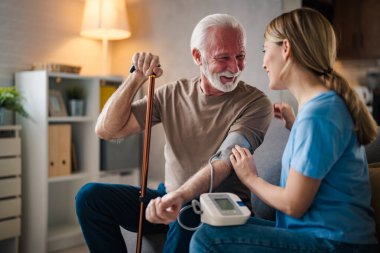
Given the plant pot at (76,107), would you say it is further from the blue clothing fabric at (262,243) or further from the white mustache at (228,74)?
the blue clothing fabric at (262,243)

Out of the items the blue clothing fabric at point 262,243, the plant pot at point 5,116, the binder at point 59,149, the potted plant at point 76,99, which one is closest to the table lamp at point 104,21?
the potted plant at point 76,99

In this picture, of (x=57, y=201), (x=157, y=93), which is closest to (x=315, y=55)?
(x=157, y=93)

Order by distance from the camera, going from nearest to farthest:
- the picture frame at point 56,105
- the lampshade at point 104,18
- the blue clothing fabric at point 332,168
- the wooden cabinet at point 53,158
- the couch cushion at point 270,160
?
the blue clothing fabric at point 332,168, the couch cushion at point 270,160, the wooden cabinet at point 53,158, the picture frame at point 56,105, the lampshade at point 104,18

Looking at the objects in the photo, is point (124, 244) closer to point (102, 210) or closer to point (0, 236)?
point (102, 210)

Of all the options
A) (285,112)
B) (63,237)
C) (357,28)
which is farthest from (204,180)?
(63,237)

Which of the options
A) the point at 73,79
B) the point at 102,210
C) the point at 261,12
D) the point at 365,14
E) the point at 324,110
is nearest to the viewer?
the point at 324,110

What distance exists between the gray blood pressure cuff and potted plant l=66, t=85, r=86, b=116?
166 cm

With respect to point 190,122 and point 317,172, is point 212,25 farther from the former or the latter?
point 317,172

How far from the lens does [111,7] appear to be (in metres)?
3.18

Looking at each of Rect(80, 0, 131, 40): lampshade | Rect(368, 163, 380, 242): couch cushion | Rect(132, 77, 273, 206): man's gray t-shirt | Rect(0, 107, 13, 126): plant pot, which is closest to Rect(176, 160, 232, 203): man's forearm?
Rect(132, 77, 273, 206): man's gray t-shirt

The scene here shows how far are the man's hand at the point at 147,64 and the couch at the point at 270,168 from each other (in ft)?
2.17

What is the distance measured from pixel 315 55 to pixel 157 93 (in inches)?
33.3

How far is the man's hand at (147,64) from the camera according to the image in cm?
167

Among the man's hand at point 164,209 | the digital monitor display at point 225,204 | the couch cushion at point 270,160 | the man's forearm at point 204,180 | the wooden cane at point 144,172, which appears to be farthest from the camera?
the couch cushion at point 270,160
